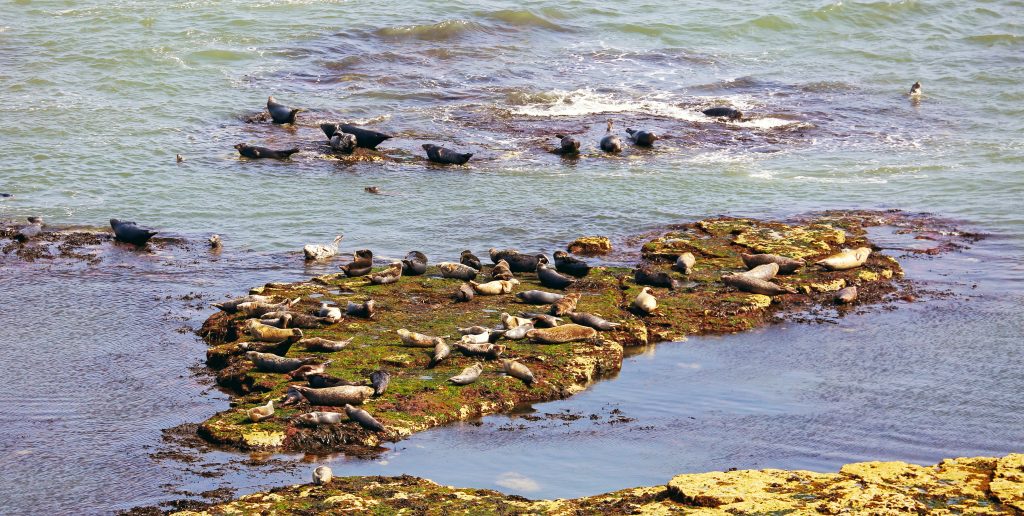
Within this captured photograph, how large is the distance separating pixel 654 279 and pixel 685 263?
0.63 m

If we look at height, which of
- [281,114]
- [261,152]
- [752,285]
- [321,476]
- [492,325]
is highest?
[281,114]

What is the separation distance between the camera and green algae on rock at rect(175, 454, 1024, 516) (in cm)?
723

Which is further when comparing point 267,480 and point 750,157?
point 750,157

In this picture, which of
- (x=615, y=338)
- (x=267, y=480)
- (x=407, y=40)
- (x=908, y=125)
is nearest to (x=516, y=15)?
(x=407, y=40)

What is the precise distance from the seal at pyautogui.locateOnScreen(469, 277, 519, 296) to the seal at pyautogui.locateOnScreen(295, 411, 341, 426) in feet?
11.2

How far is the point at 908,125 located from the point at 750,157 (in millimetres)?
4133

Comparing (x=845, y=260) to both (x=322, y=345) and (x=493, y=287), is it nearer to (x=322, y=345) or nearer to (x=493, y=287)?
(x=493, y=287)

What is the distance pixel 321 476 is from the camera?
300 inches

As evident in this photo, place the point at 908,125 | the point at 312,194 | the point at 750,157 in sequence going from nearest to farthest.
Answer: the point at 312,194 < the point at 750,157 < the point at 908,125

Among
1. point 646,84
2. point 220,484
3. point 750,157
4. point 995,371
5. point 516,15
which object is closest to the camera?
point 220,484

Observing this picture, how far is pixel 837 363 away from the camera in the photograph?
10.6 m

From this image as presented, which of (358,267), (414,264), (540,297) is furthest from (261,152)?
(540,297)

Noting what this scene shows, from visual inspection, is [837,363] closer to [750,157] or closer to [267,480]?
[267,480]

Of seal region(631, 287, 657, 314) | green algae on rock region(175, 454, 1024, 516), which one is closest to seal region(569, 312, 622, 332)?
Answer: seal region(631, 287, 657, 314)
